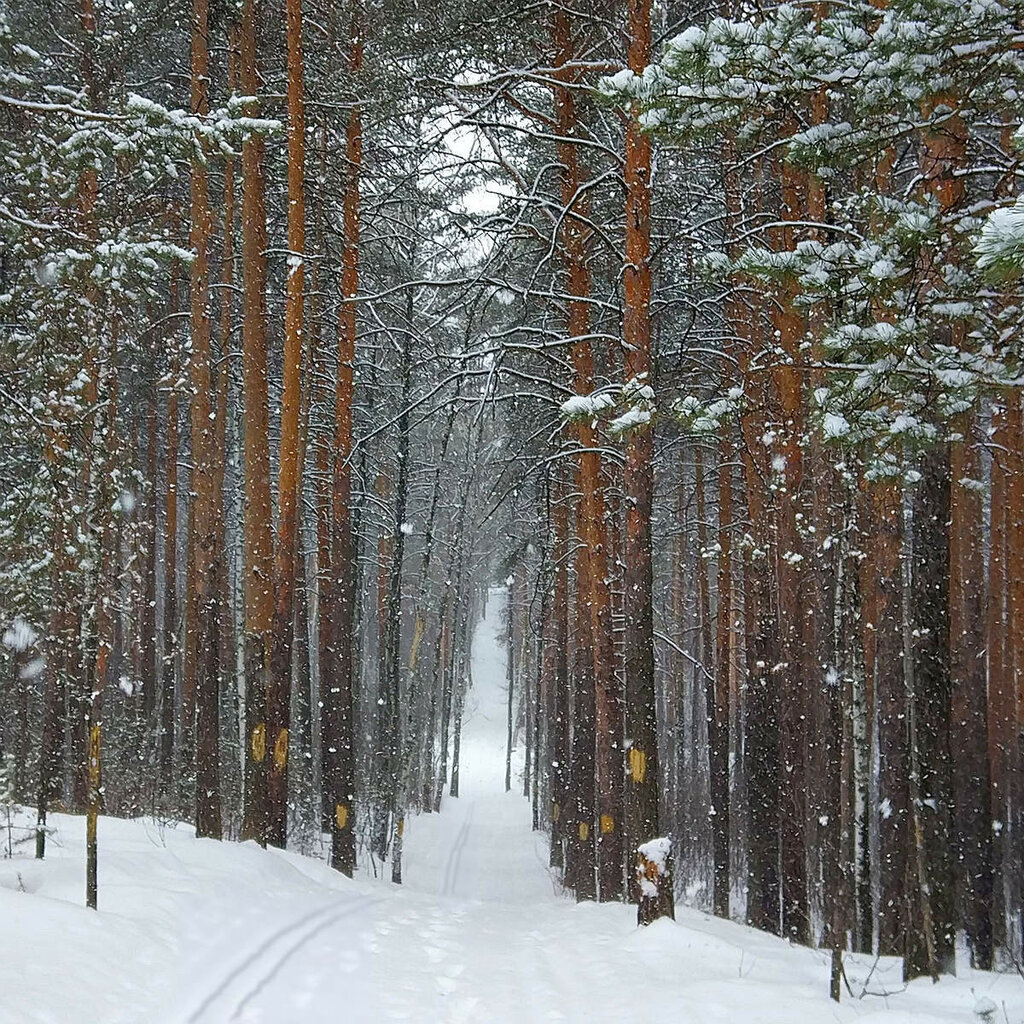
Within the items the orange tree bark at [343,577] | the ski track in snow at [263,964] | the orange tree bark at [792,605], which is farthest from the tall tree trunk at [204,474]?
the orange tree bark at [792,605]

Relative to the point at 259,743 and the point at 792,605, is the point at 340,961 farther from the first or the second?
the point at 792,605

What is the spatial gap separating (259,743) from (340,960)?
525 cm

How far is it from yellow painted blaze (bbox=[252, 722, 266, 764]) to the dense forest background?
43 mm

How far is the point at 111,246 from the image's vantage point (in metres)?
8.51

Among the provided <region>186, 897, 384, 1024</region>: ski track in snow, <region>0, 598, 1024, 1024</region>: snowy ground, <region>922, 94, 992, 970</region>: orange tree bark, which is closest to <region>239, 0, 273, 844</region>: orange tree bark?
<region>0, 598, 1024, 1024</region>: snowy ground

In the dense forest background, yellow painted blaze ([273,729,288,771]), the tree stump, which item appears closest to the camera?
the dense forest background

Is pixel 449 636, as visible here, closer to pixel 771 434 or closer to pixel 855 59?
pixel 771 434

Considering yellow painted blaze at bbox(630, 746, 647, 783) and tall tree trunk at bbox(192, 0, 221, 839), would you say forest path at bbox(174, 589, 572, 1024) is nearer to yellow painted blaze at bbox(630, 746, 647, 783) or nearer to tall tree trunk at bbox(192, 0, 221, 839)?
yellow painted blaze at bbox(630, 746, 647, 783)

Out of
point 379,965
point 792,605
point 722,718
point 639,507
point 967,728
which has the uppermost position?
point 639,507

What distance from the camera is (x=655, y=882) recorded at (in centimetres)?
923

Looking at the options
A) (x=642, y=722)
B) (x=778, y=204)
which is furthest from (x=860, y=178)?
(x=642, y=722)

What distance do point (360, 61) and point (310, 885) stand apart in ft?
41.9

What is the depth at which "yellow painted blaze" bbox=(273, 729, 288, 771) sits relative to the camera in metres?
12.9

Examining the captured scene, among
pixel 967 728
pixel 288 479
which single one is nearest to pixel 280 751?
pixel 288 479
